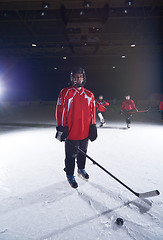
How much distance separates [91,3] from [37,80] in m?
13.1

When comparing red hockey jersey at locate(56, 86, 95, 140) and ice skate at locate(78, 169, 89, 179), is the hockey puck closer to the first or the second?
ice skate at locate(78, 169, 89, 179)

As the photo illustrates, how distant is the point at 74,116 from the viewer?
1.97m

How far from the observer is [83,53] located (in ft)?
52.3

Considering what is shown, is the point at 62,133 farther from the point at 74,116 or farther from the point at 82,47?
the point at 82,47

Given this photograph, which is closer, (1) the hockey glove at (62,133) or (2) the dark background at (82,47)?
(1) the hockey glove at (62,133)

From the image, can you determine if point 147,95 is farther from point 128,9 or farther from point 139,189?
point 139,189

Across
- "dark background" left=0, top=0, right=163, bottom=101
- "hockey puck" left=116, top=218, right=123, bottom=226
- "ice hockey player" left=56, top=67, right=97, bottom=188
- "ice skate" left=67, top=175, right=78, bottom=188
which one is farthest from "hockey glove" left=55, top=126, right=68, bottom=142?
"dark background" left=0, top=0, right=163, bottom=101

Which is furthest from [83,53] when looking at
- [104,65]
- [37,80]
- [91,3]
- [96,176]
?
[96,176]

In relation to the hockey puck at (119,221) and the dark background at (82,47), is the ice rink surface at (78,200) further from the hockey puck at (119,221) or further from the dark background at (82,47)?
the dark background at (82,47)

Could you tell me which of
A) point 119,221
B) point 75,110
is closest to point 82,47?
point 75,110

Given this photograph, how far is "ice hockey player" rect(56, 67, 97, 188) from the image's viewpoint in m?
1.92

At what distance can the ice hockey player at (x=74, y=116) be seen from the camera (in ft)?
6.31

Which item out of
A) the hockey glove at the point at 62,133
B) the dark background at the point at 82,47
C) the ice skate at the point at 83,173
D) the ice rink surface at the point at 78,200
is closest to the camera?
Result: the ice rink surface at the point at 78,200

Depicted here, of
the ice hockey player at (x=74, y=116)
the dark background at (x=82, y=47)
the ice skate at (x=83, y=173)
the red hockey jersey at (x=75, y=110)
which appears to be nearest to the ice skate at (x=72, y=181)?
the ice hockey player at (x=74, y=116)
